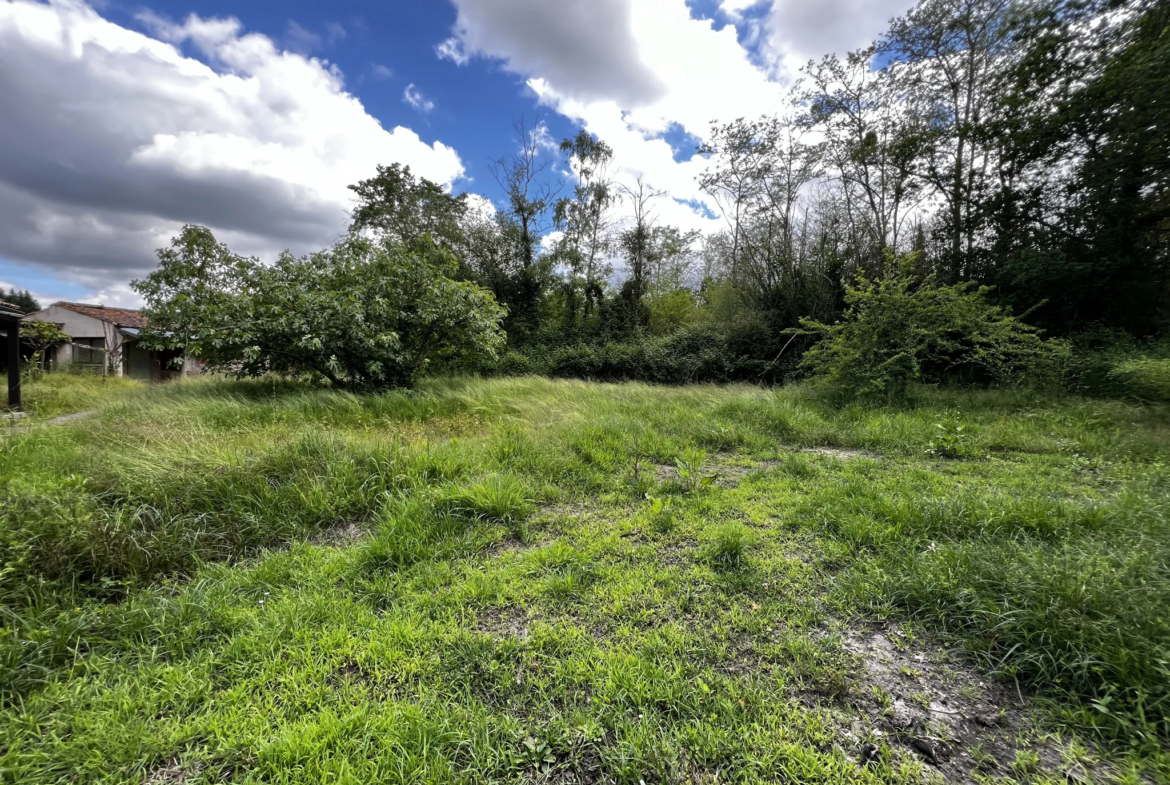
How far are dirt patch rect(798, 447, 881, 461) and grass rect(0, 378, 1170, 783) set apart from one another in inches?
16.5

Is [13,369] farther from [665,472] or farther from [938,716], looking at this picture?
[938,716]

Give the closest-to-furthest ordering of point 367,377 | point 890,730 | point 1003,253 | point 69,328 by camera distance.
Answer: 1. point 890,730
2. point 367,377
3. point 1003,253
4. point 69,328

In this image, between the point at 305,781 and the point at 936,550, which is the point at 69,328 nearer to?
the point at 305,781

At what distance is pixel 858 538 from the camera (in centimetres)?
268

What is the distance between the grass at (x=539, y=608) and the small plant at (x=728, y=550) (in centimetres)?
3

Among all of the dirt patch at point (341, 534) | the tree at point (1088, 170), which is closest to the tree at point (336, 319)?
the dirt patch at point (341, 534)

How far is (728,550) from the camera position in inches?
100

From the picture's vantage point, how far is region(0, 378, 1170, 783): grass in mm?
1381

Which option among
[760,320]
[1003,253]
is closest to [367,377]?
[760,320]

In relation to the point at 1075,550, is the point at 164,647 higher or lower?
lower

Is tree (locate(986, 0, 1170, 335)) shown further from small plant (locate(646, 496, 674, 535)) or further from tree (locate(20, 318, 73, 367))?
tree (locate(20, 318, 73, 367))

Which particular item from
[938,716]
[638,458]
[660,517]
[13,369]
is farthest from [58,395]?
[938,716]

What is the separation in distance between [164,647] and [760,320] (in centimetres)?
1397

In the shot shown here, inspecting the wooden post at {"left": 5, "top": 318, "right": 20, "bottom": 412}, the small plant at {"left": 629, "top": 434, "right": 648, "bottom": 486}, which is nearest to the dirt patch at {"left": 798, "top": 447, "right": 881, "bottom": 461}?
the small plant at {"left": 629, "top": 434, "right": 648, "bottom": 486}
